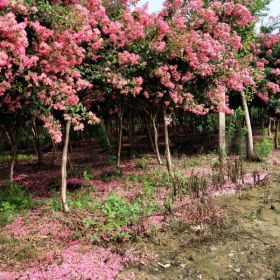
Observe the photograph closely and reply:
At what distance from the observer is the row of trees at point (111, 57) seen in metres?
8.05

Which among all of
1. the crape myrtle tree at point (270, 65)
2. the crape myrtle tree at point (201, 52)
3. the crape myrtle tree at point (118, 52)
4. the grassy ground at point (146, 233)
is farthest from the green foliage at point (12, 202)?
the crape myrtle tree at point (270, 65)

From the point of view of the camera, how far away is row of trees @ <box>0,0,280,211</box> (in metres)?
8.05

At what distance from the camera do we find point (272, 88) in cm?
1827

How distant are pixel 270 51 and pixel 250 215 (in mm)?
11977

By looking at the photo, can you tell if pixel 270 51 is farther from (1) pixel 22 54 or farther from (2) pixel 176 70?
(1) pixel 22 54

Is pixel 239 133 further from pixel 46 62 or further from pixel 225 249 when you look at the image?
pixel 46 62

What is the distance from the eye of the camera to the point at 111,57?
10.2 m

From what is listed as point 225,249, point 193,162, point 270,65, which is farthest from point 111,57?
point 270,65

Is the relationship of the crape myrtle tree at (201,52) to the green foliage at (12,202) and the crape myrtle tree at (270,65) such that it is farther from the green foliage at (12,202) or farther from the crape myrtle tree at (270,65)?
the green foliage at (12,202)

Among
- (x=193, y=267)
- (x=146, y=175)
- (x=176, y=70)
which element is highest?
(x=176, y=70)

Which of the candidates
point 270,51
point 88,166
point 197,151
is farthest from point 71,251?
point 270,51

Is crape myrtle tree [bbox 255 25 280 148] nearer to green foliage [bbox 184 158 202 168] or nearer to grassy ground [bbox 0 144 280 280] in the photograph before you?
green foliage [bbox 184 158 202 168]

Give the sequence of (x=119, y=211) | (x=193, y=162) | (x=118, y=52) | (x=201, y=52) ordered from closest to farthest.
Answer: (x=119, y=211) → (x=118, y=52) → (x=201, y=52) → (x=193, y=162)

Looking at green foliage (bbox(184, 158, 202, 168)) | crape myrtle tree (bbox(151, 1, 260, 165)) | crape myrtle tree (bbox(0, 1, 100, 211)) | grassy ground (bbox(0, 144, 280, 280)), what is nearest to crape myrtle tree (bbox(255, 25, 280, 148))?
crape myrtle tree (bbox(151, 1, 260, 165))
